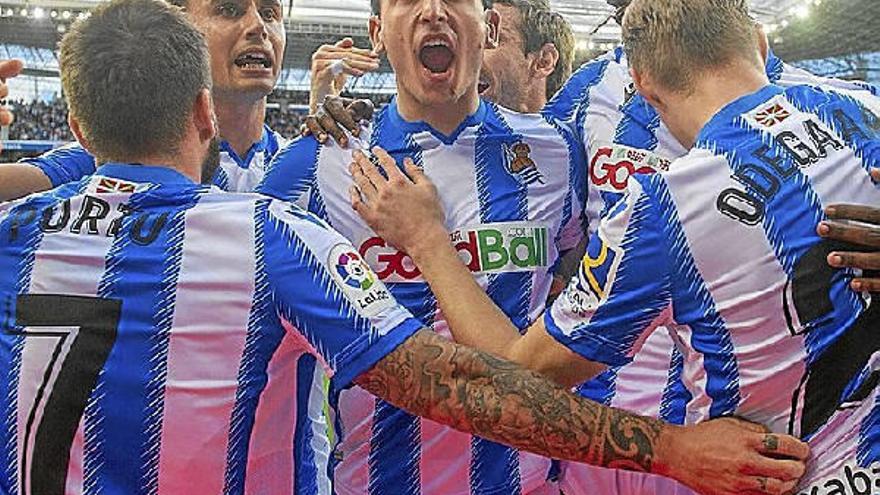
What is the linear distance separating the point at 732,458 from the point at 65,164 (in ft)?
6.58

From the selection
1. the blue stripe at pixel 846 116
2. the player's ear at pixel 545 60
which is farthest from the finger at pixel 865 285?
the player's ear at pixel 545 60

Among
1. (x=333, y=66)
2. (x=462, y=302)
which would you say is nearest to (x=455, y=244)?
(x=462, y=302)

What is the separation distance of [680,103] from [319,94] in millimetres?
1651

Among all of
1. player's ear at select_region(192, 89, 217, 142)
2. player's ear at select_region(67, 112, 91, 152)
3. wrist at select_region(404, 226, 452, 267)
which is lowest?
wrist at select_region(404, 226, 452, 267)

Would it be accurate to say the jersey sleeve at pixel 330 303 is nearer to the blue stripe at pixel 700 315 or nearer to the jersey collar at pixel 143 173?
the jersey collar at pixel 143 173

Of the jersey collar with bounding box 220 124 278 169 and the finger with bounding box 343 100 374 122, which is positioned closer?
the finger with bounding box 343 100 374 122

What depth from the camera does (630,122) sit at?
8.46ft

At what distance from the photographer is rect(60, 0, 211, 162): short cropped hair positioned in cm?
172

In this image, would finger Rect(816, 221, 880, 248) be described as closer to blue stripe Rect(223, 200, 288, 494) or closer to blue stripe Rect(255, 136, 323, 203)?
blue stripe Rect(223, 200, 288, 494)

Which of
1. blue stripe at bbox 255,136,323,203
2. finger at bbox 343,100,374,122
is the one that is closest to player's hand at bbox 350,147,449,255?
blue stripe at bbox 255,136,323,203

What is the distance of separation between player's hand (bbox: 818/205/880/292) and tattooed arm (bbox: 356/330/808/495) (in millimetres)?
324

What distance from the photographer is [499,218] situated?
7.80ft

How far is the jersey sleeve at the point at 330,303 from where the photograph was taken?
1630 millimetres

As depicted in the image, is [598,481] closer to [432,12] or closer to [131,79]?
[432,12]
